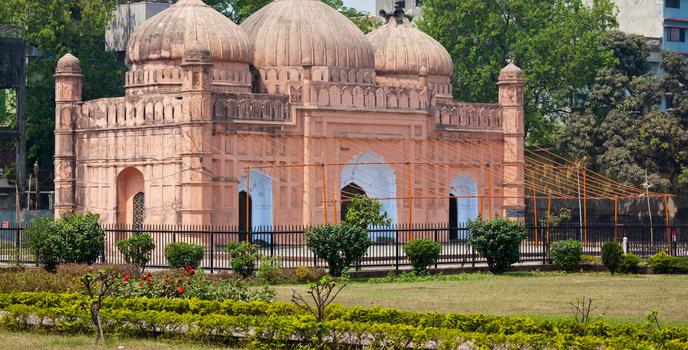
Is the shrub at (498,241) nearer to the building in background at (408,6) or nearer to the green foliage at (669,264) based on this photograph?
the green foliage at (669,264)

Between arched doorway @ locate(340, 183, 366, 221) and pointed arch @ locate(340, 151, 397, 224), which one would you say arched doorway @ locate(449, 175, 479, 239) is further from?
arched doorway @ locate(340, 183, 366, 221)

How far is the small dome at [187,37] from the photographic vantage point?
125ft

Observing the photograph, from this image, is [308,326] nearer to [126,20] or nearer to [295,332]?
[295,332]

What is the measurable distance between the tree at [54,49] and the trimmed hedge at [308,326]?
28.5 metres

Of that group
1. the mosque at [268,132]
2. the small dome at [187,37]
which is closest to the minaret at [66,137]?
the mosque at [268,132]

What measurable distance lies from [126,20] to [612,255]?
2435 centimetres

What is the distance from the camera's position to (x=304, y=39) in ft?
129

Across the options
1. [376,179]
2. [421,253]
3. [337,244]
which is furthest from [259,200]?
[337,244]

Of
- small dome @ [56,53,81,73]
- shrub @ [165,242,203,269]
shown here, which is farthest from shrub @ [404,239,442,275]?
small dome @ [56,53,81,73]

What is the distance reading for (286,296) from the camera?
2367 cm

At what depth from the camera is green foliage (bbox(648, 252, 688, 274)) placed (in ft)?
98.5

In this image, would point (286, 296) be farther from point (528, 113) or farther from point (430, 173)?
point (528, 113)

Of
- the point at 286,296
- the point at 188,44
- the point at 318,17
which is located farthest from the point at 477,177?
the point at 286,296

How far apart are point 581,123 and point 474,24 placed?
5548mm
